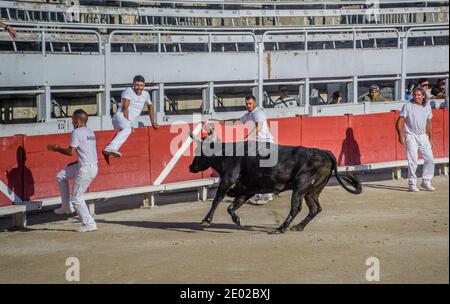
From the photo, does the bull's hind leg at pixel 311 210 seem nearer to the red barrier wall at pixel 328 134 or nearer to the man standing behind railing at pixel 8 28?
the red barrier wall at pixel 328 134

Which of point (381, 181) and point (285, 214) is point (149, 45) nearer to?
point (381, 181)

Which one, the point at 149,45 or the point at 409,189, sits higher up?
the point at 149,45

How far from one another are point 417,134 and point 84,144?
20.1 feet

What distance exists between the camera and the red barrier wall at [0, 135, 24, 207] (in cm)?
1340

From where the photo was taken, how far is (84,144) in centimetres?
1268

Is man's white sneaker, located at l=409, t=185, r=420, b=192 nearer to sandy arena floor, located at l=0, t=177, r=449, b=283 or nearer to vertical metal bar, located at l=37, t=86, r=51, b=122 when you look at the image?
sandy arena floor, located at l=0, t=177, r=449, b=283

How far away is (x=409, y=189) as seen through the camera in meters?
16.6

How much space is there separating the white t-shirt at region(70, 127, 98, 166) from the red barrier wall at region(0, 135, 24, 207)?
1223 mm

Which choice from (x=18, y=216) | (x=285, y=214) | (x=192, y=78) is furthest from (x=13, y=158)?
(x=192, y=78)

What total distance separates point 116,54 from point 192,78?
1960mm

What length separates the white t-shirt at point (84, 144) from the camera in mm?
12625

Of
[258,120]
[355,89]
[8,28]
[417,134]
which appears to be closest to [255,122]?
[258,120]

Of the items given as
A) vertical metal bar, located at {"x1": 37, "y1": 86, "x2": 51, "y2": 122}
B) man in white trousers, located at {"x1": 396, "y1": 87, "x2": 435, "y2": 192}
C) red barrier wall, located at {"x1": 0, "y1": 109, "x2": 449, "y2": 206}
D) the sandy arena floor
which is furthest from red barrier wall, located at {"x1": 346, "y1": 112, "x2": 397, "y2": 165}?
vertical metal bar, located at {"x1": 37, "y1": 86, "x2": 51, "y2": 122}

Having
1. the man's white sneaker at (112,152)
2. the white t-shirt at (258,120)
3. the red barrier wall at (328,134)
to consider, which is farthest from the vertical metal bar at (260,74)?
the white t-shirt at (258,120)
